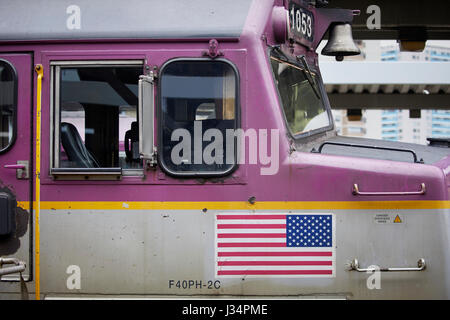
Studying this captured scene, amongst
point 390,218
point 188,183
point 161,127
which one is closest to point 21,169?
point 161,127

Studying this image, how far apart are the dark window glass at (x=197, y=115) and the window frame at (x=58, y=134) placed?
0.26 m

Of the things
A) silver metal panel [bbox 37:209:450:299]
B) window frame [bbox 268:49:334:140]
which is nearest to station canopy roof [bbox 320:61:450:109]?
window frame [bbox 268:49:334:140]

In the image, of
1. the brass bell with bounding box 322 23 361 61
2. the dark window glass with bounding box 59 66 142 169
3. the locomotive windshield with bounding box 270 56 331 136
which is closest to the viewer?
the dark window glass with bounding box 59 66 142 169

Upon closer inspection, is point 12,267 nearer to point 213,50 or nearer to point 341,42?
point 213,50

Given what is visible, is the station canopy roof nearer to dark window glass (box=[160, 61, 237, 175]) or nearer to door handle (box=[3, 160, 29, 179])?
dark window glass (box=[160, 61, 237, 175])

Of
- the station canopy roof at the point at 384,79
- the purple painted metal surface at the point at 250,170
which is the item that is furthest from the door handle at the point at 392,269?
the station canopy roof at the point at 384,79

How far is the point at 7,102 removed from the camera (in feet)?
14.7

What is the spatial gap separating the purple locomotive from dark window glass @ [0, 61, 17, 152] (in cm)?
1

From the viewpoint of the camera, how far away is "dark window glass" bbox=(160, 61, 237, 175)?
4.33m

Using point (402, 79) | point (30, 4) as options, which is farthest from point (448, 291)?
point (402, 79)

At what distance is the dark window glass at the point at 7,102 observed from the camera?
14.6 feet

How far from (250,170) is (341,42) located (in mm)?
1583

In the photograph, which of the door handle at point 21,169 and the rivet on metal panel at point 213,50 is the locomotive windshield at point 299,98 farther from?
the door handle at point 21,169
